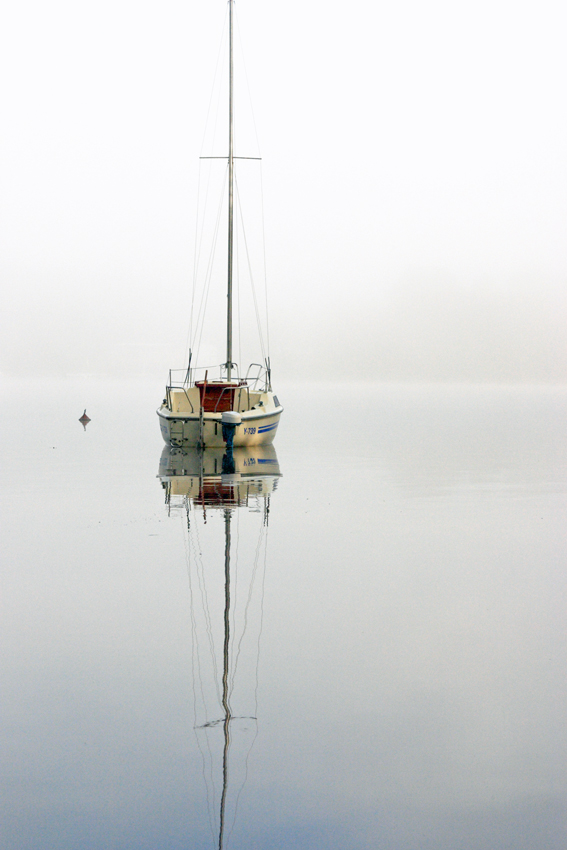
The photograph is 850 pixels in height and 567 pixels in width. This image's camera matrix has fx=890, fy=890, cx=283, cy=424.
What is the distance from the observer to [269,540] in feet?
45.7

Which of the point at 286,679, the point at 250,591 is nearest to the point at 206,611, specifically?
the point at 250,591

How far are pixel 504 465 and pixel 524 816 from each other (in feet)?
75.5

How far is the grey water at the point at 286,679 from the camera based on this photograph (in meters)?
5.44

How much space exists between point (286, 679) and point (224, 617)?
77.4 inches

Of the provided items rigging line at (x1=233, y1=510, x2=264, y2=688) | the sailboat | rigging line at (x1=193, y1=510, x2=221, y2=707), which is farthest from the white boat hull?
rigging line at (x1=193, y1=510, x2=221, y2=707)

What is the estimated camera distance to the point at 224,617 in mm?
9484

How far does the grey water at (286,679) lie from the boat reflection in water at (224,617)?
28 mm

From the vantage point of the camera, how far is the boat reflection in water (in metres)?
6.00

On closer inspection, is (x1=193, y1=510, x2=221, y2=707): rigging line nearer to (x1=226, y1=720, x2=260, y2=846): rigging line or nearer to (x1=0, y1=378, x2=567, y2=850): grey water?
Answer: (x1=0, y1=378, x2=567, y2=850): grey water

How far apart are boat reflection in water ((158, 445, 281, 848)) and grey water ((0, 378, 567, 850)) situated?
3 cm

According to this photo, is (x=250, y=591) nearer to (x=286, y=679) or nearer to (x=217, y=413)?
(x=286, y=679)

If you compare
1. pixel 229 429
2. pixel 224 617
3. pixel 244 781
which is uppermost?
pixel 229 429

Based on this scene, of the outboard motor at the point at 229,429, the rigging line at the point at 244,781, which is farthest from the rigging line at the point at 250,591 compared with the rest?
the outboard motor at the point at 229,429

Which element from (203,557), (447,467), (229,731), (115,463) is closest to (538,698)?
(229,731)
